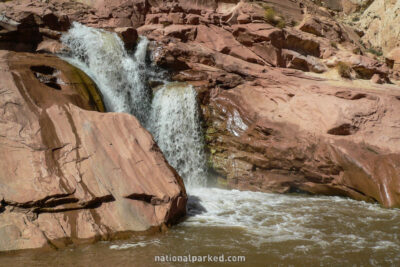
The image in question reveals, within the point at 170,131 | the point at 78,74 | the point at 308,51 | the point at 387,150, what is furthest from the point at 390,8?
the point at 78,74

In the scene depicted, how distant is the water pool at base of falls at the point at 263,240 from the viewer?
13.5ft

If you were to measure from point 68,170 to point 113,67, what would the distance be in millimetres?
4993

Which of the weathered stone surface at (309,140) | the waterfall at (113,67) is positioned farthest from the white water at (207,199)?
the weathered stone surface at (309,140)

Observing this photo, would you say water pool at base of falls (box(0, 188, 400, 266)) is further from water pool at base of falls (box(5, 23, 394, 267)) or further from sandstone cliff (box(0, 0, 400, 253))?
sandstone cliff (box(0, 0, 400, 253))

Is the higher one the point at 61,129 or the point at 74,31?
the point at 74,31

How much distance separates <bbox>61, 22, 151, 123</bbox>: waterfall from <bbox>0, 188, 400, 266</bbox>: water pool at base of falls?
362 cm

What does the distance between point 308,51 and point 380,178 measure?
7.97m

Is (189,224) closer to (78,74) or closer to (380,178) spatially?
(78,74)

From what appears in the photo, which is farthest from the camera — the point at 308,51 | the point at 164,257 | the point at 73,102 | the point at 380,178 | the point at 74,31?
the point at 308,51

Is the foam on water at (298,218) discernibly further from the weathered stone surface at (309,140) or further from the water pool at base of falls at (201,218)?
the weathered stone surface at (309,140)

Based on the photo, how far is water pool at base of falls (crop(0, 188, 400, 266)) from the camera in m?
4.11

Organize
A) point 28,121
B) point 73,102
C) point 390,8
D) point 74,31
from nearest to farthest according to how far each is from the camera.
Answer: point 28,121
point 73,102
point 74,31
point 390,8

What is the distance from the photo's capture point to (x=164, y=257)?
4184 millimetres

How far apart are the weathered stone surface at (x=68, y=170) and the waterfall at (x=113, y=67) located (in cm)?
235
